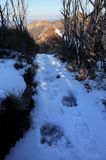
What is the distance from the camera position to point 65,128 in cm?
684

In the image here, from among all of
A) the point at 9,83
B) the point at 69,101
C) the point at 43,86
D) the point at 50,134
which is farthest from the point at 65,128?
the point at 43,86

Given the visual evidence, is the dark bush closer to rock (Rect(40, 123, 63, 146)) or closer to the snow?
the snow

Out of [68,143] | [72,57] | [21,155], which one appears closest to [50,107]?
[68,143]

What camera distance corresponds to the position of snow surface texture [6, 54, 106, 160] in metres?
5.88

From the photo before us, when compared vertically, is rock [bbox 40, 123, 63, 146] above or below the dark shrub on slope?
below

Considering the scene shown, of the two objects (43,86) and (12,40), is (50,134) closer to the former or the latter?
(43,86)

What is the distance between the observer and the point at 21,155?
5805 millimetres

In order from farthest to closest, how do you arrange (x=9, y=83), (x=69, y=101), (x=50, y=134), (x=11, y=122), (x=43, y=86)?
(x=43, y=86), (x=69, y=101), (x=9, y=83), (x=50, y=134), (x=11, y=122)

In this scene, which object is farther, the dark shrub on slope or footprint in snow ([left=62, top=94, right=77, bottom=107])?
footprint in snow ([left=62, top=94, right=77, bottom=107])

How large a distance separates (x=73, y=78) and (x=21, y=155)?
5626 millimetres

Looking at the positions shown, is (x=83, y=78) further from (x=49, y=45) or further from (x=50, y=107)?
(x=49, y=45)

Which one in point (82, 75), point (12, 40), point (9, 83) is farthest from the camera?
point (12, 40)

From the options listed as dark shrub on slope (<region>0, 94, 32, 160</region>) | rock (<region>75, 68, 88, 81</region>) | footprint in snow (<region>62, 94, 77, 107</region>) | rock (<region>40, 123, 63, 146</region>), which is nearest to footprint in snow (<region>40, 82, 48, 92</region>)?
footprint in snow (<region>62, 94, 77, 107</region>)

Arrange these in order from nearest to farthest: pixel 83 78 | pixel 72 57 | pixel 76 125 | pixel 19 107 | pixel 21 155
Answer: pixel 21 155, pixel 19 107, pixel 76 125, pixel 83 78, pixel 72 57
